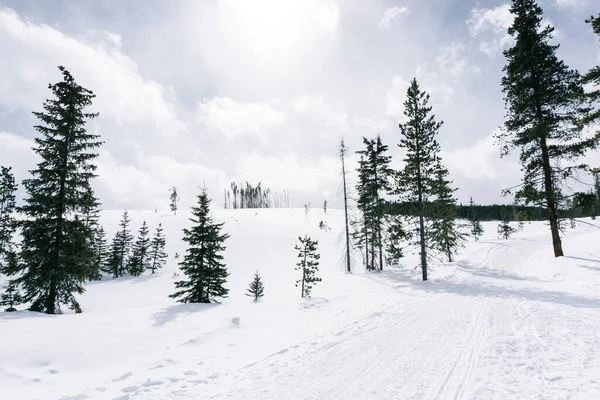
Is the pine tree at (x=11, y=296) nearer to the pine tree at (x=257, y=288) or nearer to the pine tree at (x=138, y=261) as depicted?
the pine tree at (x=257, y=288)

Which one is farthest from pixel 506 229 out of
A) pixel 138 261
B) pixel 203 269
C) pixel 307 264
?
pixel 138 261

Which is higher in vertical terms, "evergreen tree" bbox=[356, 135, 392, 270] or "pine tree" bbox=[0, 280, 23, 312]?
"evergreen tree" bbox=[356, 135, 392, 270]

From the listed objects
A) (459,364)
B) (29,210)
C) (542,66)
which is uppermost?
(542,66)

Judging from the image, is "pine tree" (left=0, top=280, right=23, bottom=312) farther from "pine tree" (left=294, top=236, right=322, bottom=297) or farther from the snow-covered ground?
"pine tree" (left=294, top=236, right=322, bottom=297)

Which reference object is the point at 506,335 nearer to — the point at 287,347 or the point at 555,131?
the point at 287,347

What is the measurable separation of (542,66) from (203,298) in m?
27.0

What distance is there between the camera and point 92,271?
14.7 metres

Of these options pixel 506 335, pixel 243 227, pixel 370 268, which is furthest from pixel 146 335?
pixel 243 227

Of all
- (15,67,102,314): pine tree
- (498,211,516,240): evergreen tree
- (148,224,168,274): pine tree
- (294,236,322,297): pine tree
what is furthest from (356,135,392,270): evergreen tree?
(498,211,516,240): evergreen tree

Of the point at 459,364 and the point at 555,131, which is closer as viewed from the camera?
the point at 459,364

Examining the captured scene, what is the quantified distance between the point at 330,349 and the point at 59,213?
15391 millimetres

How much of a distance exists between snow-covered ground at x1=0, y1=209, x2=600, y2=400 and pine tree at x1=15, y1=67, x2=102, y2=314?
472 centimetres

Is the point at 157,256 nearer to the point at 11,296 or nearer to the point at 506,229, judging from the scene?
the point at 11,296

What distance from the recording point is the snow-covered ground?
191 inches
